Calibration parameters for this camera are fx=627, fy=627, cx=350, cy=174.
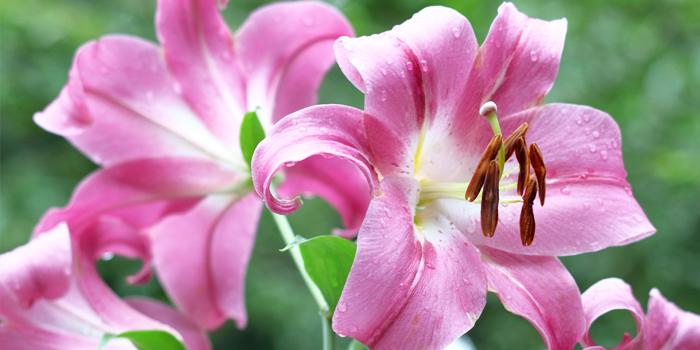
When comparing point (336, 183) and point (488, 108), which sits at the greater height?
point (488, 108)

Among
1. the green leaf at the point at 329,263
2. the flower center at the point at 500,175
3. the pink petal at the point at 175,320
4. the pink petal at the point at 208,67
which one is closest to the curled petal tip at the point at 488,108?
the flower center at the point at 500,175

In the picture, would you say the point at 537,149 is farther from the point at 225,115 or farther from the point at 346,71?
the point at 225,115

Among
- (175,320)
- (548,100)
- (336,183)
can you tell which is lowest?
(548,100)

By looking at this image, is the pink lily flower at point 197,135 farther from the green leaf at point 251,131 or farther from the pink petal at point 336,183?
the green leaf at point 251,131

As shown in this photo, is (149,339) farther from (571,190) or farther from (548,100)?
(548,100)

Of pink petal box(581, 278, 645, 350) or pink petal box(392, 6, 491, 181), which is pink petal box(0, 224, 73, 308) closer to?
pink petal box(392, 6, 491, 181)

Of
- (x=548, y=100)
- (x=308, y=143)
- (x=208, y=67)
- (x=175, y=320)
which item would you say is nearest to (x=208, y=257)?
(x=175, y=320)

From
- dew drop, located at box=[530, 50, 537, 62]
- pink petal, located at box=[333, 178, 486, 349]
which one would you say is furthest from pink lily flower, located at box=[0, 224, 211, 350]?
dew drop, located at box=[530, 50, 537, 62]
